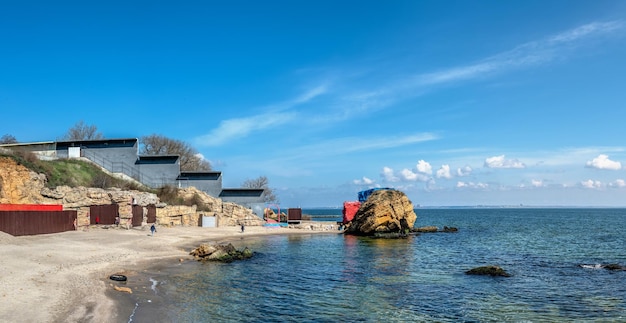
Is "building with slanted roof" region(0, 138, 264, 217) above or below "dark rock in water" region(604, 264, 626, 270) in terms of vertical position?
above

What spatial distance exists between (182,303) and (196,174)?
56.5m

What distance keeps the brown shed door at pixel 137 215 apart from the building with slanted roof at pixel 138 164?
16.3m

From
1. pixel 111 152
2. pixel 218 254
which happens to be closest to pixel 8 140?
pixel 111 152

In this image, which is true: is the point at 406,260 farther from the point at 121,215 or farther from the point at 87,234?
the point at 121,215

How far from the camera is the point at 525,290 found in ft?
78.3

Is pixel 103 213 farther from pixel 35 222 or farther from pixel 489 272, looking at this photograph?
pixel 489 272

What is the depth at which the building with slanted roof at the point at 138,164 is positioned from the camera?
65.6 metres

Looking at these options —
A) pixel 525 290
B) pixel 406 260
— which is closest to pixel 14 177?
pixel 406 260

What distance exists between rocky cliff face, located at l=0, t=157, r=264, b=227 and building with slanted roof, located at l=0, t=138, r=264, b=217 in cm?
371

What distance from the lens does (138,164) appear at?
6912 centimetres

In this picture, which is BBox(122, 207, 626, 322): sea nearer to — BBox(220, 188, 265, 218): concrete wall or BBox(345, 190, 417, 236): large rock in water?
BBox(345, 190, 417, 236): large rock in water

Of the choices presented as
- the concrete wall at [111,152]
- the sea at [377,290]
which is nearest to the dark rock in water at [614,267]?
the sea at [377,290]

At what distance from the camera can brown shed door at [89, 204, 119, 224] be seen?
4775 cm

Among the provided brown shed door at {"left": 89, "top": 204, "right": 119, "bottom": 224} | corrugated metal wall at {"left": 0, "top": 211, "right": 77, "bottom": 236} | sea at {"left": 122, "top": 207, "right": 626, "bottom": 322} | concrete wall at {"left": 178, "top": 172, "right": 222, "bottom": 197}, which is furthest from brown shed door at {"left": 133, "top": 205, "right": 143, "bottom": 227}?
sea at {"left": 122, "top": 207, "right": 626, "bottom": 322}
